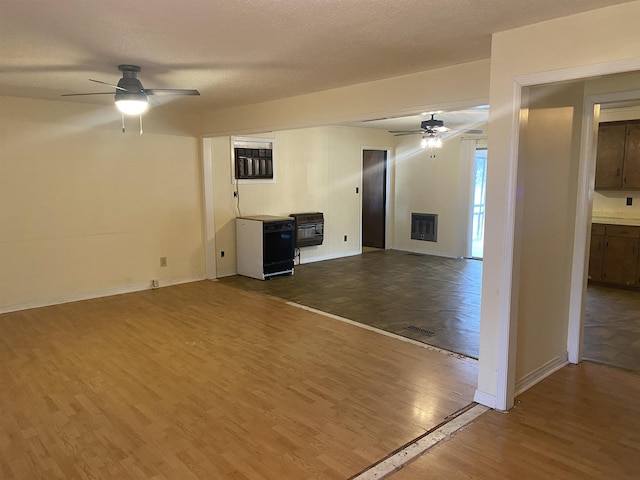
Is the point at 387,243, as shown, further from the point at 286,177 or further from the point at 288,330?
the point at 288,330

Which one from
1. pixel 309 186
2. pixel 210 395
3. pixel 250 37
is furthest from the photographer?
pixel 309 186

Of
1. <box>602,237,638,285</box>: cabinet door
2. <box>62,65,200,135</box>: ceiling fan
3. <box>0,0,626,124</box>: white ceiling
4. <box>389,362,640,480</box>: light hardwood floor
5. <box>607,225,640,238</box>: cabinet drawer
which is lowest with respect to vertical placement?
<box>389,362,640,480</box>: light hardwood floor

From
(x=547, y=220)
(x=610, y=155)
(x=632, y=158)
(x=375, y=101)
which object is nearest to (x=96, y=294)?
(x=375, y=101)

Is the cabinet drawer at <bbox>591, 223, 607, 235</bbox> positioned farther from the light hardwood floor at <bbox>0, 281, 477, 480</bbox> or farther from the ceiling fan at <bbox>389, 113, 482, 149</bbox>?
the light hardwood floor at <bbox>0, 281, 477, 480</bbox>

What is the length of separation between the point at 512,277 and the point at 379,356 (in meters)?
1.46

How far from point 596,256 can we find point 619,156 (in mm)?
1423

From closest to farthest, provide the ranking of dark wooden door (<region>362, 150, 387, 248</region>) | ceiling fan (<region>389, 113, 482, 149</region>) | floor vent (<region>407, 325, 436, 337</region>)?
floor vent (<region>407, 325, 436, 337</region>), ceiling fan (<region>389, 113, 482, 149</region>), dark wooden door (<region>362, 150, 387, 248</region>)

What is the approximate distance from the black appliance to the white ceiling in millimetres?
2697

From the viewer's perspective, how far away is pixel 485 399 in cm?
303

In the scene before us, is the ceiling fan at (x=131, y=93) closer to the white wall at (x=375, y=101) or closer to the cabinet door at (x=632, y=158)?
the white wall at (x=375, y=101)

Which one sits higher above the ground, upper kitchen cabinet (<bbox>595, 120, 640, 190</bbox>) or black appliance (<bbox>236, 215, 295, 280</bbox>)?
upper kitchen cabinet (<bbox>595, 120, 640, 190</bbox>)

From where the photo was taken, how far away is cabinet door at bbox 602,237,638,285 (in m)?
5.99

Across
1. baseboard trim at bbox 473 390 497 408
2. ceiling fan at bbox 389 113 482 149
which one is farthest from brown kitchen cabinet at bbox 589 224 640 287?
baseboard trim at bbox 473 390 497 408

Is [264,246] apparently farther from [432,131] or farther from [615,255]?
[615,255]
